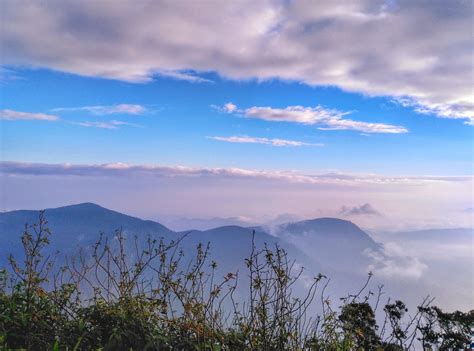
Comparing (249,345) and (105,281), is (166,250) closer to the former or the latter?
(105,281)

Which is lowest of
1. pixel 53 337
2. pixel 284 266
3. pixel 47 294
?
pixel 53 337

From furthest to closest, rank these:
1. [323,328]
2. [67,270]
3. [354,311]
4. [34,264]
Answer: [354,311] < [67,270] < [34,264] < [323,328]

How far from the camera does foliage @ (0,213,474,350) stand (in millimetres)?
4922

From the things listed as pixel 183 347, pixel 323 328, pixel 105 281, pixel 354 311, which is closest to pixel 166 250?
pixel 105 281

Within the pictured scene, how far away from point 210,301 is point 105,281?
5.19 feet

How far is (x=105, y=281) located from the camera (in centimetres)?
580

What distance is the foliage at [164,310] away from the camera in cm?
492

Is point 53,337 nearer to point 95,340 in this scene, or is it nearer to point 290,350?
point 95,340

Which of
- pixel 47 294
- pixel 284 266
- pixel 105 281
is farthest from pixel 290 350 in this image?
pixel 47 294

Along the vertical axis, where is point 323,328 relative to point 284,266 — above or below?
below

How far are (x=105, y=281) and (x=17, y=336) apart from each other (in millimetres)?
1238

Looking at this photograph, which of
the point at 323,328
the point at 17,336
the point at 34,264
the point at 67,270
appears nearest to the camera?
the point at 17,336

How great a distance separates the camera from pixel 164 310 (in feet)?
17.1

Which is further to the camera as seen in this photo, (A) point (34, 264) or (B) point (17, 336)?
(A) point (34, 264)
